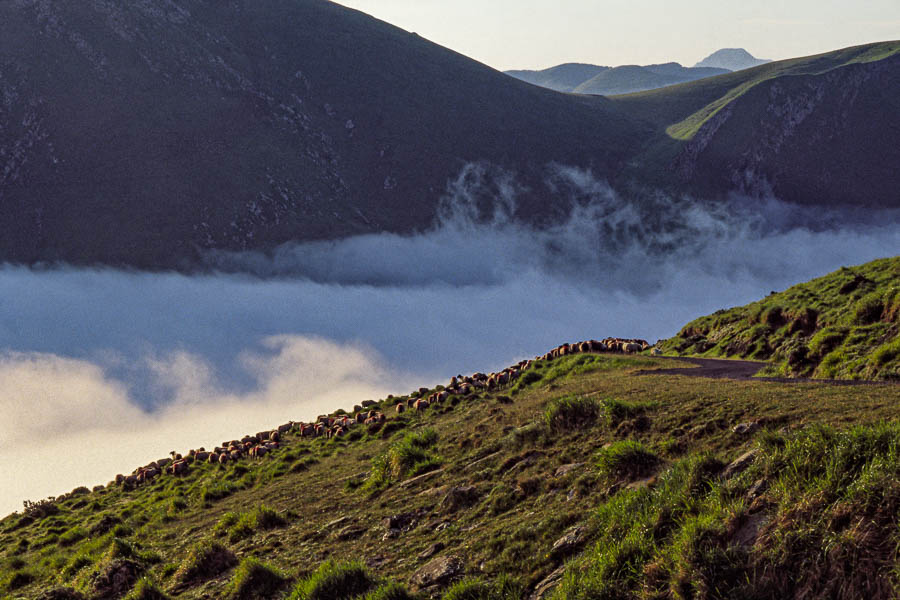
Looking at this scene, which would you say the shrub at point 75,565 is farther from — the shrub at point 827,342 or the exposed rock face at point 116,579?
the shrub at point 827,342

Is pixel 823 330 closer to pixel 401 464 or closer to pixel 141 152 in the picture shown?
pixel 401 464

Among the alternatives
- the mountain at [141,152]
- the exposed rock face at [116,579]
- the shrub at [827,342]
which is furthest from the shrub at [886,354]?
the mountain at [141,152]

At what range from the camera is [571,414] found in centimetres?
1547

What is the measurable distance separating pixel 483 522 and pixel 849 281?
29587mm

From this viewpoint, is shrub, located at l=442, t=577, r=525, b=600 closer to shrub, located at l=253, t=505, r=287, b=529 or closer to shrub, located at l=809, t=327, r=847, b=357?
shrub, located at l=253, t=505, r=287, b=529

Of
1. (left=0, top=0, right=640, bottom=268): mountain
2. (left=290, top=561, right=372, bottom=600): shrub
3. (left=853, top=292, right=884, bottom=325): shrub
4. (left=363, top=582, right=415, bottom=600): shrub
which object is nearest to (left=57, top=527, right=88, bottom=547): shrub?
(left=290, top=561, right=372, bottom=600): shrub

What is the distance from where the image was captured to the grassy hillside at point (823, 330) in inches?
859

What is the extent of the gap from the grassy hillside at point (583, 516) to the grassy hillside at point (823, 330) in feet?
22.8

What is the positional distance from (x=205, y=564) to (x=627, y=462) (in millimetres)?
10053

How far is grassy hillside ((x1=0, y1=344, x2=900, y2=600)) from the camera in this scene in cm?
709

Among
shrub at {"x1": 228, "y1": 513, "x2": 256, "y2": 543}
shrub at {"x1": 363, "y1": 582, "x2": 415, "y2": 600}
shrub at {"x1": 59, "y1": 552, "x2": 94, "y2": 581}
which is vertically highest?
shrub at {"x1": 363, "y1": 582, "x2": 415, "y2": 600}

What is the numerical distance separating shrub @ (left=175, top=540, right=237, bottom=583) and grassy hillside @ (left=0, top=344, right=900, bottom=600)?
0.15 feet

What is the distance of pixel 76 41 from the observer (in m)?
172

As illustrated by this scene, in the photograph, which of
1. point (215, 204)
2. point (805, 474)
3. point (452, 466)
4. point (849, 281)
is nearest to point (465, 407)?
point (452, 466)
